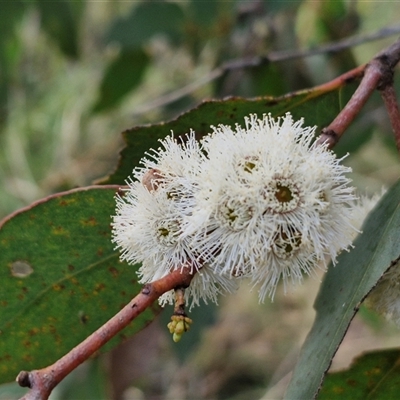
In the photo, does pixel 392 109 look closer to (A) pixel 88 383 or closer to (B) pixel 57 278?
(B) pixel 57 278

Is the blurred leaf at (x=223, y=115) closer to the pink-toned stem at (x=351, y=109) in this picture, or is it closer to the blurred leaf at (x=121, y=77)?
the pink-toned stem at (x=351, y=109)

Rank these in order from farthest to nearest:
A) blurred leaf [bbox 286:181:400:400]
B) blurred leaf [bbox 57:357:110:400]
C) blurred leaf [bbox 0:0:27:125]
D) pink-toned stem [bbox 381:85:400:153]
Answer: blurred leaf [bbox 0:0:27:125]
blurred leaf [bbox 57:357:110:400]
pink-toned stem [bbox 381:85:400:153]
blurred leaf [bbox 286:181:400:400]

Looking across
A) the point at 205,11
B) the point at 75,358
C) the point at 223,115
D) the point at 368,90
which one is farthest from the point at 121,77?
the point at 75,358

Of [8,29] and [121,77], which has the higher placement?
[8,29]

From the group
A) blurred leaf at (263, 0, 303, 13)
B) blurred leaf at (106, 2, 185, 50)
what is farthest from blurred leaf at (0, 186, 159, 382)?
blurred leaf at (106, 2, 185, 50)

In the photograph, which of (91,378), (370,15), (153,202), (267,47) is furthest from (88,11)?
(153,202)

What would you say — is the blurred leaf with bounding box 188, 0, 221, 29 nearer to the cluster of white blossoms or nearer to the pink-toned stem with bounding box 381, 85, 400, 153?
the pink-toned stem with bounding box 381, 85, 400, 153
